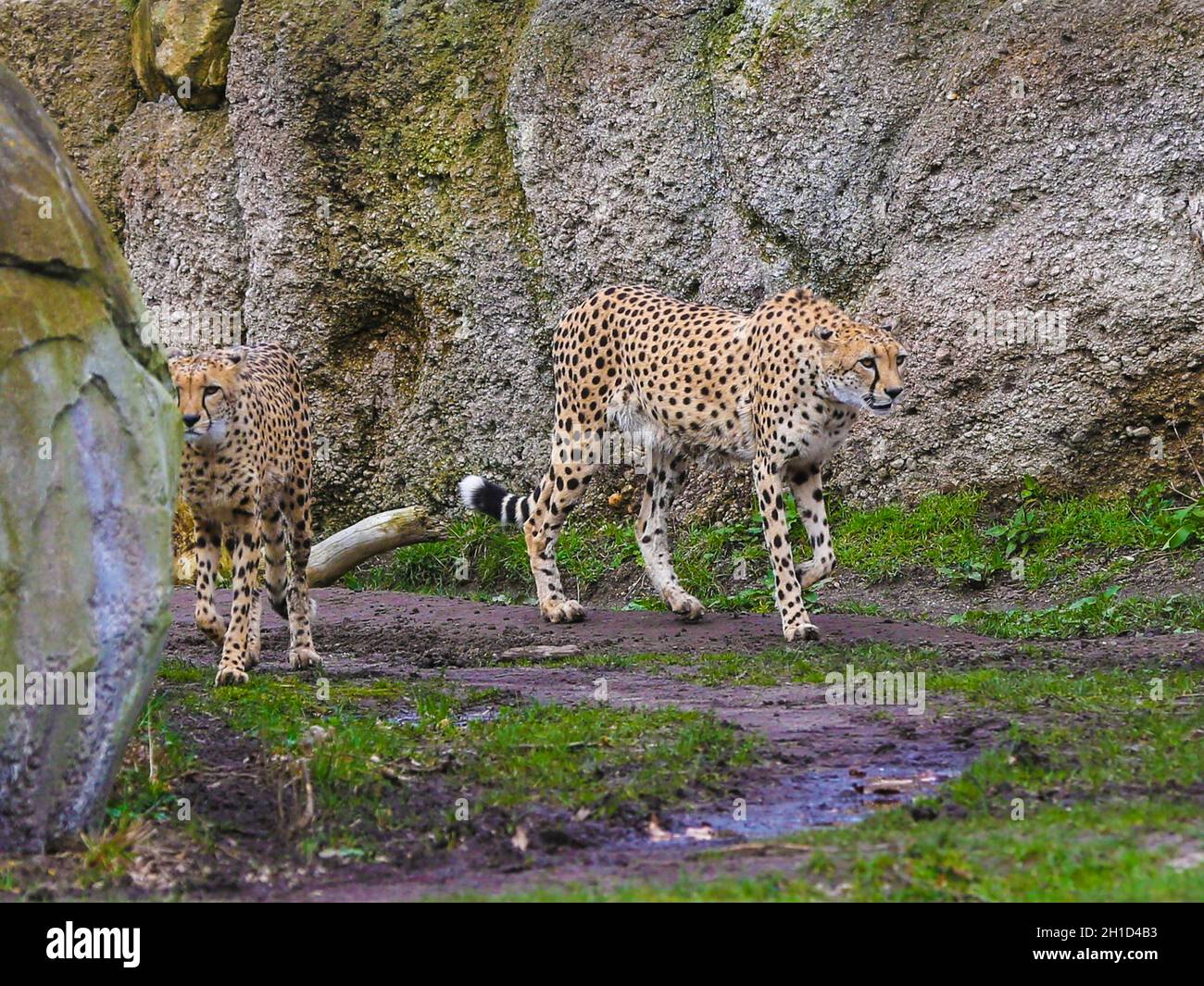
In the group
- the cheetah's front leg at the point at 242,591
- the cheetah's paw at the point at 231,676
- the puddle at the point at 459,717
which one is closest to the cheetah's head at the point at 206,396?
the cheetah's front leg at the point at 242,591

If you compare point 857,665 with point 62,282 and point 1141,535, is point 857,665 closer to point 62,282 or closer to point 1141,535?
point 1141,535

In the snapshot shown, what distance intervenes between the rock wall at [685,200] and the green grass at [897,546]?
0.75 ft

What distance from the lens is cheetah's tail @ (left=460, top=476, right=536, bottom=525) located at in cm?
1178

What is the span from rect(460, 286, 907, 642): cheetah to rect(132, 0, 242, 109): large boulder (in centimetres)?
526

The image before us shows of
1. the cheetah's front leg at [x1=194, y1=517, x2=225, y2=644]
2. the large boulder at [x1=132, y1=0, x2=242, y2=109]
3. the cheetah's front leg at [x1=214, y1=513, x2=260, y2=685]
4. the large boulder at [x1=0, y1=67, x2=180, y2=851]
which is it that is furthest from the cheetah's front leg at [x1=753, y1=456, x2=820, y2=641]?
the large boulder at [x1=132, y1=0, x2=242, y2=109]

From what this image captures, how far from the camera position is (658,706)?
309 inches

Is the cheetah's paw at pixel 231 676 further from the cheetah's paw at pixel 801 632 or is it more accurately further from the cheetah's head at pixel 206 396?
the cheetah's paw at pixel 801 632

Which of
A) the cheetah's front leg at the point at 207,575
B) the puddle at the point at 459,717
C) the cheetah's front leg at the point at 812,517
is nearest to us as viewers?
the puddle at the point at 459,717

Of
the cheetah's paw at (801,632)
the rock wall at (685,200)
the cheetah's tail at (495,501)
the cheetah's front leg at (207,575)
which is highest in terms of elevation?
the rock wall at (685,200)

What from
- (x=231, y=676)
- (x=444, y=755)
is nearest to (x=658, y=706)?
(x=444, y=755)

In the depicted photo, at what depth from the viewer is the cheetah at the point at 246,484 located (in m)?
8.63

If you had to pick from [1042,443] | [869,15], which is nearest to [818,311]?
[1042,443]

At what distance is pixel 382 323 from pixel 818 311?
16.5ft

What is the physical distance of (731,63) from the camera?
515 inches
